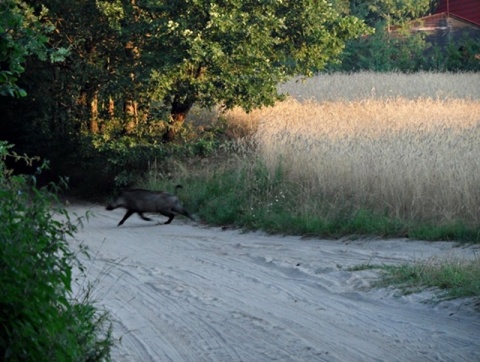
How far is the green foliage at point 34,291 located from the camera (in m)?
5.99

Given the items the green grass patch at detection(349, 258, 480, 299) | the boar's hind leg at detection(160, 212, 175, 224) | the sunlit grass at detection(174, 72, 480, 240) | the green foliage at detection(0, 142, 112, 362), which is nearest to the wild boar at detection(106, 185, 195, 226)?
the boar's hind leg at detection(160, 212, 175, 224)

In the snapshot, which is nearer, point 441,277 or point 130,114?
point 441,277

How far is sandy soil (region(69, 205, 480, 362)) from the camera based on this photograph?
854 cm

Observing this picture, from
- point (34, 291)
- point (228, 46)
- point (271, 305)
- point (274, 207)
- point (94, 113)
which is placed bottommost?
point (274, 207)

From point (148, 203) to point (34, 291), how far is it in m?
11.9

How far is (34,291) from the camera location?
6.18 meters

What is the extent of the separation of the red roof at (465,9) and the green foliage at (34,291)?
169 ft

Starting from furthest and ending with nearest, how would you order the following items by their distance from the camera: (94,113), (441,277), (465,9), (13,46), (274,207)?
(465,9) → (94,113) → (274,207) → (441,277) → (13,46)

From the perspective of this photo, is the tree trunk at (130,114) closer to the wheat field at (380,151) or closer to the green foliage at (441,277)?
the wheat field at (380,151)

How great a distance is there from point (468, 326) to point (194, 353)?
2501 mm

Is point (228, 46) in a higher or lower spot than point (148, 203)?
higher

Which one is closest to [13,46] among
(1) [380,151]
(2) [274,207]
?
(2) [274,207]

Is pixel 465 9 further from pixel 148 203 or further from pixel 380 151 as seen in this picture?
pixel 148 203

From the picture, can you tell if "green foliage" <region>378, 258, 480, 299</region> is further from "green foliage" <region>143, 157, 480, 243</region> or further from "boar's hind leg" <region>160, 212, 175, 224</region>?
"boar's hind leg" <region>160, 212, 175, 224</region>
